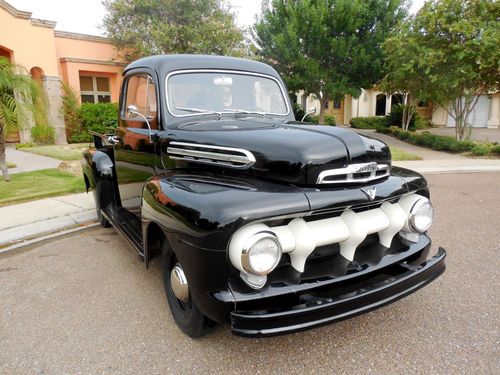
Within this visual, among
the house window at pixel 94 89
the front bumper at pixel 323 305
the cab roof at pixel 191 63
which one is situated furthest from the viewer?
the house window at pixel 94 89

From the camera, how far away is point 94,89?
16375mm

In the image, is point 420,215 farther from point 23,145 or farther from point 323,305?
point 23,145

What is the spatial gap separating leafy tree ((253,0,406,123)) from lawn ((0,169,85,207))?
10.8 meters

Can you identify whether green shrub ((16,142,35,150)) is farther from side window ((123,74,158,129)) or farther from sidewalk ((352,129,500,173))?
sidewalk ((352,129,500,173))

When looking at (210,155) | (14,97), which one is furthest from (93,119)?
(210,155)

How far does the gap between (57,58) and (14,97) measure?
9.26 m

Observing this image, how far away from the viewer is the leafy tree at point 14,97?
250 inches

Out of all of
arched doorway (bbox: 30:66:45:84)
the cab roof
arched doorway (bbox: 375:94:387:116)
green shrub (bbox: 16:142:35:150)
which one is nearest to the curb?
the cab roof

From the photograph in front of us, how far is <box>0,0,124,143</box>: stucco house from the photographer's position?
41.8ft

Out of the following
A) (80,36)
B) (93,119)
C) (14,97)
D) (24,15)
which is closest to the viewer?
(14,97)

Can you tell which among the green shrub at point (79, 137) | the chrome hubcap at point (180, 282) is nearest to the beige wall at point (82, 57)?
the green shrub at point (79, 137)

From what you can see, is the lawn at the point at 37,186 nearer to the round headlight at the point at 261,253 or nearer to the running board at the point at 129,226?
the running board at the point at 129,226

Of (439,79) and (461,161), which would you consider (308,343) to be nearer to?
(461,161)

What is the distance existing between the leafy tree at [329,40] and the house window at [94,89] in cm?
744
